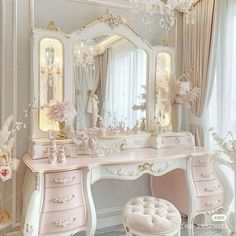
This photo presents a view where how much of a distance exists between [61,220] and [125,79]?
145 cm

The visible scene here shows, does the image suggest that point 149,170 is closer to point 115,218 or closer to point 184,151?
point 184,151

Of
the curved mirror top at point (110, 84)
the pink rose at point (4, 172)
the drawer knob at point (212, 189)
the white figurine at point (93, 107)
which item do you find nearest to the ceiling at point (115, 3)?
the curved mirror top at point (110, 84)

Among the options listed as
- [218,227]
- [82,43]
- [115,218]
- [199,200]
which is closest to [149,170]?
[199,200]

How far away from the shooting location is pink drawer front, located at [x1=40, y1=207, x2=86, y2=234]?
2092mm

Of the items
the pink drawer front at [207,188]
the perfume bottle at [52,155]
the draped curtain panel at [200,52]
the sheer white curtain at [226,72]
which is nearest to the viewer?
the perfume bottle at [52,155]

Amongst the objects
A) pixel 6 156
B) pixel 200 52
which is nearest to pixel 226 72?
pixel 200 52

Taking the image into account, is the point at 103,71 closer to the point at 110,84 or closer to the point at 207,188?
the point at 110,84

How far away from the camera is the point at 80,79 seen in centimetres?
269

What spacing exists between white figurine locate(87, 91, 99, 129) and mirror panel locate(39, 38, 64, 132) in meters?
0.29

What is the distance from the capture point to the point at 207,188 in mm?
2678

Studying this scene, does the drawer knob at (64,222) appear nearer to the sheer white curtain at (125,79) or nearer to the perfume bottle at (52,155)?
the perfume bottle at (52,155)

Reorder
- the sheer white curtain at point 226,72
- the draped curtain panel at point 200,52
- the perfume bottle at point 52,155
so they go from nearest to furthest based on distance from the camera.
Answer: the perfume bottle at point 52,155 → the sheer white curtain at point 226,72 → the draped curtain panel at point 200,52

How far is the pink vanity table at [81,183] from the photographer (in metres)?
2.08

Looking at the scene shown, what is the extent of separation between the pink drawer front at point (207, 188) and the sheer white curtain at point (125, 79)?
34.2 inches
